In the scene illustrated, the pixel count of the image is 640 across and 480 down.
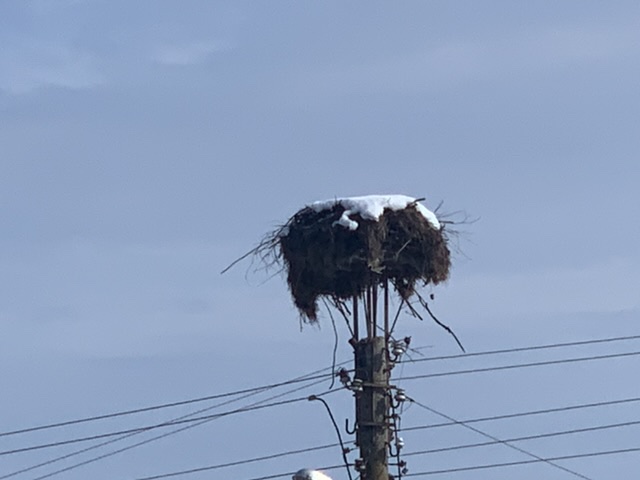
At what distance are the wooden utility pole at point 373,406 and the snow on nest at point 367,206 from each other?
95 cm

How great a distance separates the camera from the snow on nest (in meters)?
17.7

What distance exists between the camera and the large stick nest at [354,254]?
17.8 meters

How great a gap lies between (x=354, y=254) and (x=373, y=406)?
1.27 metres

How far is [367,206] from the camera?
58.2 ft

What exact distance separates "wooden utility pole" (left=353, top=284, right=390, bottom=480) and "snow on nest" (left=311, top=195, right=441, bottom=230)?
946mm

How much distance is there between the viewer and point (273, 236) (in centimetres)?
1831

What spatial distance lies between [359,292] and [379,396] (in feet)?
3.09

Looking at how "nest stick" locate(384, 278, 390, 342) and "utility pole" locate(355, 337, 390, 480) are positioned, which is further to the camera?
"nest stick" locate(384, 278, 390, 342)

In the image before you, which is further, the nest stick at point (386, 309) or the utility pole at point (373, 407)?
the nest stick at point (386, 309)

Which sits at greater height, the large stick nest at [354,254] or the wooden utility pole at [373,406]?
the large stick nest at [354,254]

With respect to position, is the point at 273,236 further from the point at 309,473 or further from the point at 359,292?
the point at 309,473

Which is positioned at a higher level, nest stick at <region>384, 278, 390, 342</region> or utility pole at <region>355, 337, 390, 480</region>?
nest stick at <region>384, 278, 390, 342</region>

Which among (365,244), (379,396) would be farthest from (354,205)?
(379,396)

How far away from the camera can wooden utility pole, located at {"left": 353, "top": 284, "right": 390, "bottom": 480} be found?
57.5 ft
